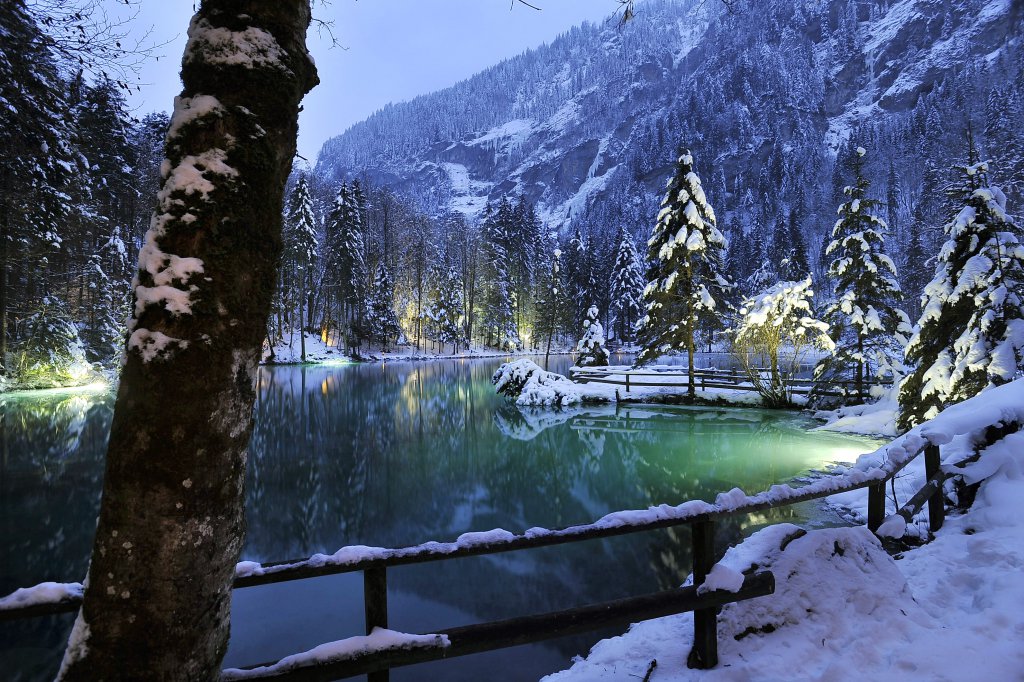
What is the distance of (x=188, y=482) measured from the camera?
4.60 ft

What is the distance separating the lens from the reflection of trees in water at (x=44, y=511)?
18.1 feet

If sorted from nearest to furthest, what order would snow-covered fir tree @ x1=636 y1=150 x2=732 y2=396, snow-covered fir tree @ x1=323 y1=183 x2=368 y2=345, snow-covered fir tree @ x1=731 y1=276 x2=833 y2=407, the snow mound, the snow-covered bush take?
the snow mound
snow-covered fir tree @ x1=731 y1=276 x2=833 y2=407
the snow-covered bush
snow-covered fir tree @ x1=636 y1=150 x2=732 y2=396
snow-covered fir tree @ x1=323 y1=183 x2=368 y2=345

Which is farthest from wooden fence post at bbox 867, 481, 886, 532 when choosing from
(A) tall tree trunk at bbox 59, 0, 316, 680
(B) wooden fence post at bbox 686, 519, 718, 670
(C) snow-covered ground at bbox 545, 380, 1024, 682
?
(A) tall tree trunk at bbox 59, 0, 316, 680

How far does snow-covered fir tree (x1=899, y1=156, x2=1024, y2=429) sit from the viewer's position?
30.7ft

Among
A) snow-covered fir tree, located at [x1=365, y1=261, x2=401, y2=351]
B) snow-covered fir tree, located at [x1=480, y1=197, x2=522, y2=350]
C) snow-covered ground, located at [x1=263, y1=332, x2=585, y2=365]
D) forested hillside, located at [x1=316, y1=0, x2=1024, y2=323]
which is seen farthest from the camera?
forested hillside, located at [x1=316, y1=0, x2=1024, y2=323]

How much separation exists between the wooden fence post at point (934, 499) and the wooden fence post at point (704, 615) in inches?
140

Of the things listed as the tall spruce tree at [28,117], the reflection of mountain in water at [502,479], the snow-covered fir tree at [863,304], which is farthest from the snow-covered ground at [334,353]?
the snow-covered fir tree at [863,304]

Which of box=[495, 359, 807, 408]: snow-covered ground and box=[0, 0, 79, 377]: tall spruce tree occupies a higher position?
box=[0, 0, 79, 377]: tall spruce tree

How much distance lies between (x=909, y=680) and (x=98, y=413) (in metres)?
23.9

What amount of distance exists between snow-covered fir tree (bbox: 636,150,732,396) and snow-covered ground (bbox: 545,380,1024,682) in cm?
1922

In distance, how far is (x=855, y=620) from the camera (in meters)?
3.24

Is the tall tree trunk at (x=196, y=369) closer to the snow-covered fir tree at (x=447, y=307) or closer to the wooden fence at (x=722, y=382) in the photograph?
the wooden fence at (x=722, y=382)

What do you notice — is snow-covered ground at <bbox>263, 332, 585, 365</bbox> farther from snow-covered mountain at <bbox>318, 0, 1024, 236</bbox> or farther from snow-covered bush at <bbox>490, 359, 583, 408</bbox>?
snow-covered mountain at <bbox>318, 0, 1024, 236</bbox>

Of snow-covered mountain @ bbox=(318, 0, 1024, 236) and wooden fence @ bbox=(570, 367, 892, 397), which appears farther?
snow-covered mountain @ bbox=(318, 0, 1024, 236)
